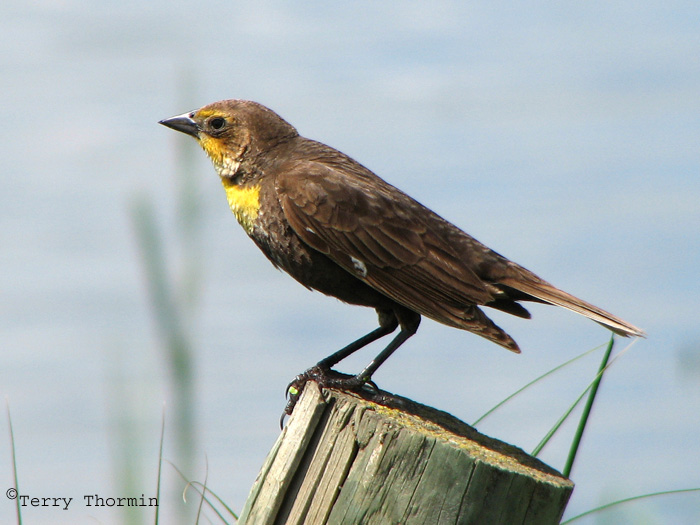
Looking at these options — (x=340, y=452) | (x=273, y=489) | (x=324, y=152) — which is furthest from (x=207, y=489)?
(x=324, y=152)

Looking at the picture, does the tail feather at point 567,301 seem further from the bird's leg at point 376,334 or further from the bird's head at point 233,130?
the bird's head at point 233,130

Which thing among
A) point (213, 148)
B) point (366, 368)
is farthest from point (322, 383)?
point (213, 148)

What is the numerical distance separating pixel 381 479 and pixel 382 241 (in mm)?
1768

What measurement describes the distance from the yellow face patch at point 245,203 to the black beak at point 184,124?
57 cm

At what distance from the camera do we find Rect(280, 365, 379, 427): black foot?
3652 millimetres

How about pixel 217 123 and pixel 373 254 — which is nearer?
pixel 373 254

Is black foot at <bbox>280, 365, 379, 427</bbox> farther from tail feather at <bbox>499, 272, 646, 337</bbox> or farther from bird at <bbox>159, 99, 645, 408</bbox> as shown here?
tail feather at <bbox>499, 272, 646, 337</bbox>

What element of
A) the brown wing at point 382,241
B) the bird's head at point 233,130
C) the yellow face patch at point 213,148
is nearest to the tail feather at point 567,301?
the brown wing at point 382,241

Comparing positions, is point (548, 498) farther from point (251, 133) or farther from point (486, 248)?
point (251, 133)

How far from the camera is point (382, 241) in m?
3.95

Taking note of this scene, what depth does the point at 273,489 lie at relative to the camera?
8.39 feet

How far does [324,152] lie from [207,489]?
220 centimetres

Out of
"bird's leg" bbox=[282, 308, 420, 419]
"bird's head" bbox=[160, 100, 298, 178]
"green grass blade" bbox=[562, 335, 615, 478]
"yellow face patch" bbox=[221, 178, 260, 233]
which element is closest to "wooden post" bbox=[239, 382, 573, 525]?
"green grass blade" bbox=[562, 335, 615, 478]

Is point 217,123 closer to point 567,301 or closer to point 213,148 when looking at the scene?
point 213,148
